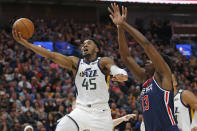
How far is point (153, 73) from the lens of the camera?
15.3 feet

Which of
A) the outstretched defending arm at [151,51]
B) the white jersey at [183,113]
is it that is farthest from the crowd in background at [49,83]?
the outstretched defending arm at [151,51]

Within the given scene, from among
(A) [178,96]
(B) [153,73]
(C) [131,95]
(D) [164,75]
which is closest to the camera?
(D) [164,75]

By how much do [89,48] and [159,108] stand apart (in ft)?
6.38

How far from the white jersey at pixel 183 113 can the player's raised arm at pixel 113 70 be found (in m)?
1.30

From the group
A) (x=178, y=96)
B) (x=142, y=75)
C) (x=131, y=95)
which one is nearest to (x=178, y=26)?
(x=131, y=95)

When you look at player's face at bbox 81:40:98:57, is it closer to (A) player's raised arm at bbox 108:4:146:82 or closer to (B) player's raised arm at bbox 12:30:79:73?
(B) player's raised arm at bbox 12:30:79:73

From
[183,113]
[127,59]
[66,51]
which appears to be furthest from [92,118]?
[66,51]

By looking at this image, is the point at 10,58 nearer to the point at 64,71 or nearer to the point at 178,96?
the point at 64,71

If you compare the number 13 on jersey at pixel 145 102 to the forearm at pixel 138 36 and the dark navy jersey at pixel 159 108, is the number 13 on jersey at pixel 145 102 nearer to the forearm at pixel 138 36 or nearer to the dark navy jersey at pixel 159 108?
the dark navy jersey at pixel 159 108

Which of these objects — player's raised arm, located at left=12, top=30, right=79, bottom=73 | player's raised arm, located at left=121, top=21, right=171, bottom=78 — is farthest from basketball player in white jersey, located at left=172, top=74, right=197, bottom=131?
player's raised arm, located at left=121, top=21, right=171, bottom=78

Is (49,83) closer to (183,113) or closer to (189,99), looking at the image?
(183,113)

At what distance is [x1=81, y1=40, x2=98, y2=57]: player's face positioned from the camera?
5984 millimetres

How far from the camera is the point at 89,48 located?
19.8ft

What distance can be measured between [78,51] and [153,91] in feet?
39.7
